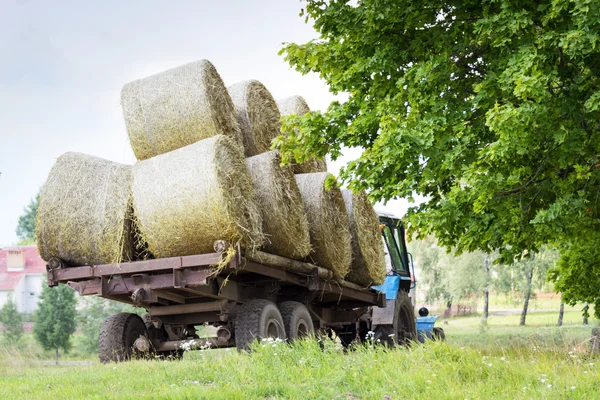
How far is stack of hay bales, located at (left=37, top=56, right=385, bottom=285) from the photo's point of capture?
7.86 metres

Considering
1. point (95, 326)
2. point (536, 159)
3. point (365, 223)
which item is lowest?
point (95, 326)

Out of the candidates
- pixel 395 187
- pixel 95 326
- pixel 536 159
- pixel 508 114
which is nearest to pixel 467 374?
pixel 508 114

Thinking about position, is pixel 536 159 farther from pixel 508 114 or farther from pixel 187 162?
pixel 187 162

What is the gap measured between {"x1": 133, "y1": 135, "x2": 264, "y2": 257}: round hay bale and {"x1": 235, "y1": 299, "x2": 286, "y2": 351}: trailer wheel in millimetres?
974

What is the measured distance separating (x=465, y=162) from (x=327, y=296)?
9.17ft

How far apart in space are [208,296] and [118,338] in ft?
5.04

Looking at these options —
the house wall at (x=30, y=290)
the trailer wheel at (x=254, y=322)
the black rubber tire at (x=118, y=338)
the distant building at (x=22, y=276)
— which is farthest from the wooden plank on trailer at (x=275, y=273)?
the house wall at (x=30, y=290)

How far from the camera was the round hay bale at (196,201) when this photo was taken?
7.75 m

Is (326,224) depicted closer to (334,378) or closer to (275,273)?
(275,273)

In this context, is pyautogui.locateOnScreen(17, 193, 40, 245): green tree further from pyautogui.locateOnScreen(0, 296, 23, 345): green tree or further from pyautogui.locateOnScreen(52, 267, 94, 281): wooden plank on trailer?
pyautogui.locateOnScreen(52, 267, 94, 281): wooden plank on trailer

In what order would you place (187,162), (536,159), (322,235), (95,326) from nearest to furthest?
1. (187,162)
2. (322,235)
3. (536,159)
4. (95,326)

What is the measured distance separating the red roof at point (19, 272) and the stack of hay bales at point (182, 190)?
44.4m

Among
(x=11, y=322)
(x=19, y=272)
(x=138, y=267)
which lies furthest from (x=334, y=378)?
(x=19, y=272)

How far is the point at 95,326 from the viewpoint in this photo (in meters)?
30.5
